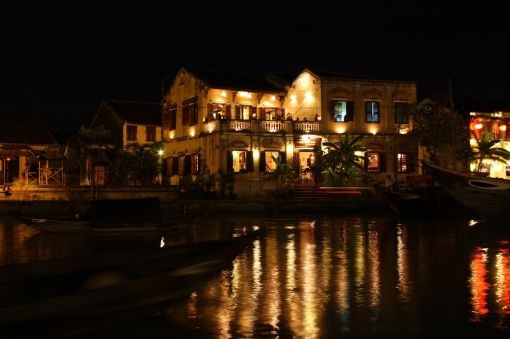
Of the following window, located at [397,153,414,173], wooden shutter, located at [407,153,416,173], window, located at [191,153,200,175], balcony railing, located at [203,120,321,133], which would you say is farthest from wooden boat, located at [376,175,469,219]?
window, located at [191,153,200,175]

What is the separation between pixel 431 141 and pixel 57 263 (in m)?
37.8

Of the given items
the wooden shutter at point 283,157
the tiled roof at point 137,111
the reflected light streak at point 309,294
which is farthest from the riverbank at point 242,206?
the reflected light streak at point 309,294

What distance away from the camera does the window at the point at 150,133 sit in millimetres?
56906

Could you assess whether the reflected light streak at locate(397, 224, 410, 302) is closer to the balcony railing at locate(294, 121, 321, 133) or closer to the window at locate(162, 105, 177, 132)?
the balcony railing at locate(294, 121, 321, 133)

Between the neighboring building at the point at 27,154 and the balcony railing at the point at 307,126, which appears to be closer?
the balcony railing at the point at 307,126

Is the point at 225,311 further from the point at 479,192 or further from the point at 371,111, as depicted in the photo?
the point at 371,111

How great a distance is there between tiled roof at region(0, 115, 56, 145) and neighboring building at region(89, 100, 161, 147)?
13.7ft

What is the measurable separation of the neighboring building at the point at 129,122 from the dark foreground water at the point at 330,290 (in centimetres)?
3091

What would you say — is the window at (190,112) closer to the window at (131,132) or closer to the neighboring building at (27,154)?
the window at (131,132)

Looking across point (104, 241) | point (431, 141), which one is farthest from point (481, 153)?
point (104, 241)

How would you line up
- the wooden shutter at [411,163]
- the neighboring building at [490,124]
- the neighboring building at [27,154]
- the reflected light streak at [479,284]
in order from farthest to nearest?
the neighboring building at [490,124] → the neighboring building at [27,154] → the wooden shutter at [411,163] → the reflected light streak at [479,284]

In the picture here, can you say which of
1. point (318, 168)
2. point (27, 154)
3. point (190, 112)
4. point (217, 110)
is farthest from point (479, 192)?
point (27, 154)

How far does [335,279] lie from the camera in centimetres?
1444

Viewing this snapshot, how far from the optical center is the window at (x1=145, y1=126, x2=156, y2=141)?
5691cm
